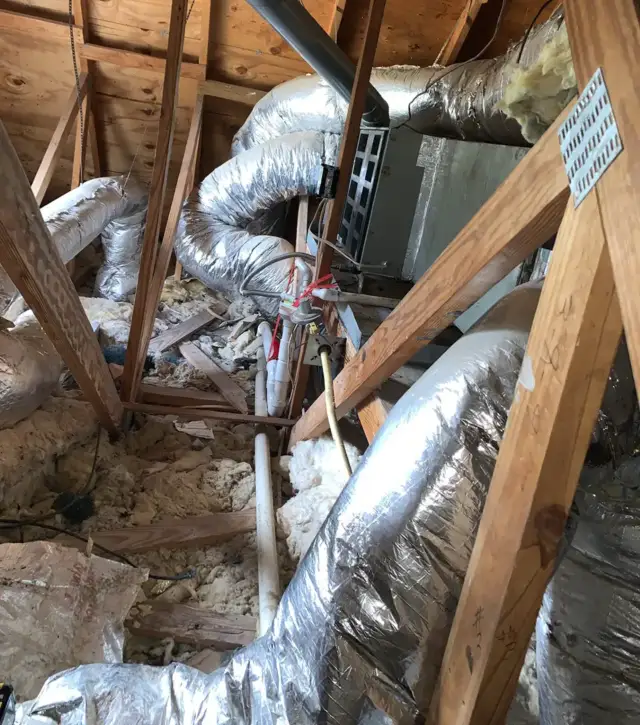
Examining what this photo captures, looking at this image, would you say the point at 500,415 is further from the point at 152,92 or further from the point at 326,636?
the point at 152,92

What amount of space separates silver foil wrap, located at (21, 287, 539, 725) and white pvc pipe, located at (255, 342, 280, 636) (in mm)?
373

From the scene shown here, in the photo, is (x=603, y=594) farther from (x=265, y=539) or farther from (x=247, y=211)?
(x=247, y=211)

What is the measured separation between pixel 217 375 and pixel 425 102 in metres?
1.47

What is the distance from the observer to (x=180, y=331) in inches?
114

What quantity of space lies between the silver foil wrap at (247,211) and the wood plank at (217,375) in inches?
17.4

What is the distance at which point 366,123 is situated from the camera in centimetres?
230

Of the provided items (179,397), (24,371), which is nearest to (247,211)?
(179,397)

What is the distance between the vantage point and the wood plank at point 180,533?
151 centimetres

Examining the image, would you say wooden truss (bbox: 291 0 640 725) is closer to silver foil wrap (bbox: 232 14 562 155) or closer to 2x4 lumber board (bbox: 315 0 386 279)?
2x4 lumber board (bbox: 315 0 386 279)

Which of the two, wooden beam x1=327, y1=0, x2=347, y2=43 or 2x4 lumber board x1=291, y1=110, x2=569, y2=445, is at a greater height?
wooden beam x1=327, y1=0, x2=347, y2=43

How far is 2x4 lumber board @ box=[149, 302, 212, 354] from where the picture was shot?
276cm

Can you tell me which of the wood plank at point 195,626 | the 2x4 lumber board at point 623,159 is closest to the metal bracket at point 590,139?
the 2x4 lumber board at point 623,159

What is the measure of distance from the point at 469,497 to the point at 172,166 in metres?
3.25

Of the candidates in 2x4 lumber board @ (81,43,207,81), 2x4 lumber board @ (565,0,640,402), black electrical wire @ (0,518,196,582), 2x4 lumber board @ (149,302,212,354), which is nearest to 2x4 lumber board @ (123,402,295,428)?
black electrical wire @ (0,518,196,582)
